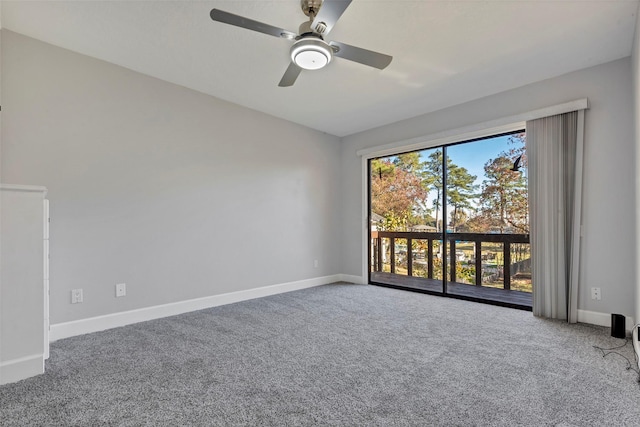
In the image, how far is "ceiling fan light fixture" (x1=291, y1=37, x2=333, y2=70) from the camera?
A: 74.0 inches

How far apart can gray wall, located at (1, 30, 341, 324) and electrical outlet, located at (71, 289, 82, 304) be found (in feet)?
0.11

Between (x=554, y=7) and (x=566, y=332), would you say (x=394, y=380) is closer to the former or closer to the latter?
(x=566, y=332)

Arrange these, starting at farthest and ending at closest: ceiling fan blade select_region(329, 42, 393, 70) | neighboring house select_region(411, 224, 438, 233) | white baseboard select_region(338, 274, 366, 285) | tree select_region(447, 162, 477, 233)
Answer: white baseboard select_region(338, 274, 366, 285)
neighboring house select_region(411, 224, 438, 233)
tree select_region(447, 162, 477, 233)
ceiling fan blade select_region(329, 42, 393, 70)

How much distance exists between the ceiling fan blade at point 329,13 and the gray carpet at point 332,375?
81.3 inches

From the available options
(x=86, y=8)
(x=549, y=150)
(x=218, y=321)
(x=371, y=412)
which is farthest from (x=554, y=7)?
(x=218, y=321)

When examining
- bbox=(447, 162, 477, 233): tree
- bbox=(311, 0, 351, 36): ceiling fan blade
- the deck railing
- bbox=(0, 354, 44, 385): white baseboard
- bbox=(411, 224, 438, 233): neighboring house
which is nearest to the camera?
bbox=(311, 0, 351, 36): ceiling fan blade

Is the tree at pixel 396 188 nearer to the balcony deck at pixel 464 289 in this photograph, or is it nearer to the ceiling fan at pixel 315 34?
the balcony deck at pixel 464 289

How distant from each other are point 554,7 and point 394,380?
103 inches

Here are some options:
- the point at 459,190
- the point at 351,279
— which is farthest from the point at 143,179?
the point at 459,190

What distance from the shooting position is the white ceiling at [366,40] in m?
2.09

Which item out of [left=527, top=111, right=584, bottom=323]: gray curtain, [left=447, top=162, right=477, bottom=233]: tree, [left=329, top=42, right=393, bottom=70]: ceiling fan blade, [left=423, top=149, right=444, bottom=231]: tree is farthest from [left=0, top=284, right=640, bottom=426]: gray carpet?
[left=329, top=42, right=393, bottom=70]: ceiling fan blade

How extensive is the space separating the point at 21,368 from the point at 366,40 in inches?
125

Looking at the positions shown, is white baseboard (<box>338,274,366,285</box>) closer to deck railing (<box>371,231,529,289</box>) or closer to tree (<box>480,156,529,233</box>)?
deck railing (<box>371,231,529,289</box>)

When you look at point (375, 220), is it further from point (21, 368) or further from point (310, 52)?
point (21, 368)
